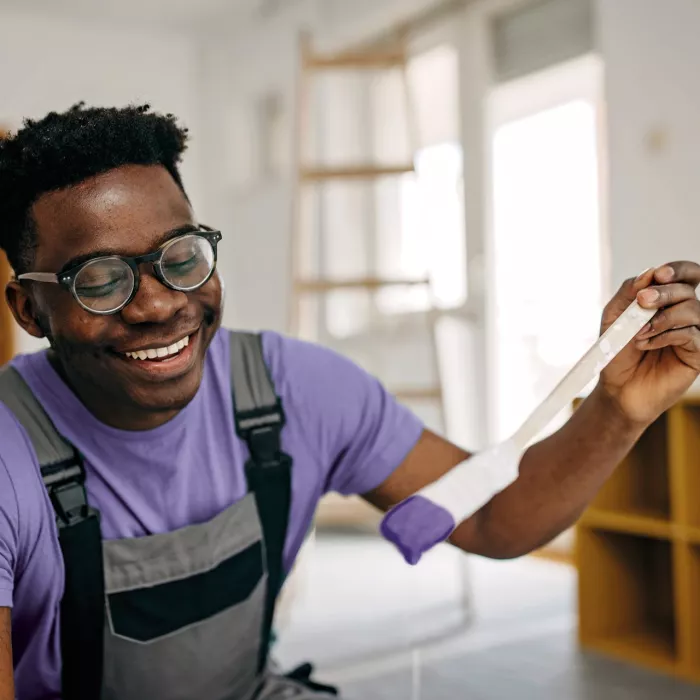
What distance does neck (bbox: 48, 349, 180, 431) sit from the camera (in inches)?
42.3

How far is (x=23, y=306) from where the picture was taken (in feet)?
3.64

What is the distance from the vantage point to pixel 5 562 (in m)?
0.91

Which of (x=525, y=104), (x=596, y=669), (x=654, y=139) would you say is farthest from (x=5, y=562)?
(x=525, y=104)

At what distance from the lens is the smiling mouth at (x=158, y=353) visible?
3.36 feet

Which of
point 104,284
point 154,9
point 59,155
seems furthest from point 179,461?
point 154,9

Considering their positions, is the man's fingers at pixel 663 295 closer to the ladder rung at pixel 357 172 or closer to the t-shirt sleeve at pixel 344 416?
the t-shirt sleeve at pixel 344 416

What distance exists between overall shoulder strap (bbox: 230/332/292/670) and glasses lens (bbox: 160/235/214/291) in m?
0.20

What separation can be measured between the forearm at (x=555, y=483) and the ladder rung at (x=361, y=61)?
206cm

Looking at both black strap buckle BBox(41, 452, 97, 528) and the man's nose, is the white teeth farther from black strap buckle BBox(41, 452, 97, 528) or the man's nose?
black strap buckle BBox(41, 452, 97, 528)

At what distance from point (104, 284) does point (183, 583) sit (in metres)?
0.40

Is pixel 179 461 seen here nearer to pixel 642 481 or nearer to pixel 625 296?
pixel 625 296

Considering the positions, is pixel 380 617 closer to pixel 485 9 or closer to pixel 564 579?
pixel 564 579

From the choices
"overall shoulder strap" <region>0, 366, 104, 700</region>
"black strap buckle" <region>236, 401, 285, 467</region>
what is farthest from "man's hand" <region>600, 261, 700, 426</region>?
"overall shoulder strap" <region>0, 366, 104, 700</region>

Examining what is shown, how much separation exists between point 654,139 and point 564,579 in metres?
1.59
